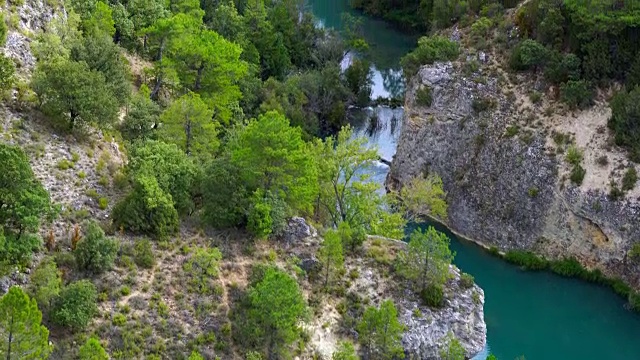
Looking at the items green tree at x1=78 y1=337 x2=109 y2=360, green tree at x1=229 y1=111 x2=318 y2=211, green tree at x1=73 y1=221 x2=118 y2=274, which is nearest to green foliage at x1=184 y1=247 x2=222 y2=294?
green tree at x1=73 y1=221 x2=118 y2=274

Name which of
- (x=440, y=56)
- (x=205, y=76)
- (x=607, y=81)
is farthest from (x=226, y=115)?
(x=607, y=81)

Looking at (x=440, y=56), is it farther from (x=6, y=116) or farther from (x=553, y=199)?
(x=6, y=116)

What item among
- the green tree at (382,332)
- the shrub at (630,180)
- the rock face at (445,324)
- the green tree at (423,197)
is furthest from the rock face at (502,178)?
the green tree at (382,332)

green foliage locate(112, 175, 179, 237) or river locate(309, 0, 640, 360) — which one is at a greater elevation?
green foliage locate(112, 175, 179, 237)

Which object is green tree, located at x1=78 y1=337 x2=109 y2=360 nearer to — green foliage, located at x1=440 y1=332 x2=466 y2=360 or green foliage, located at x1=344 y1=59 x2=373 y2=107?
green foliage, located at x1=440 y1=332 x2=466 y2=360

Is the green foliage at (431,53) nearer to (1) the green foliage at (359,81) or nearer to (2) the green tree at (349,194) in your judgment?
(1) the green foliage at (359,81)
